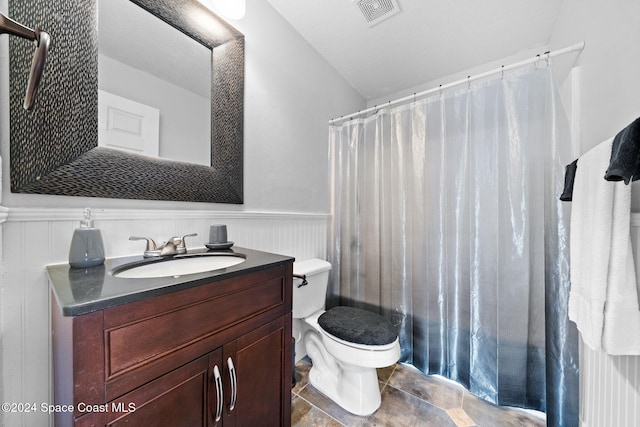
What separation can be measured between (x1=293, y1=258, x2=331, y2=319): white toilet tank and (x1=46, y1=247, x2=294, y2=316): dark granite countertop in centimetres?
65

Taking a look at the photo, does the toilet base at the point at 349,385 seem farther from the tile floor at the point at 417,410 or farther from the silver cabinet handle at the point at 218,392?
the silver cabinet handle at the point at 218,392

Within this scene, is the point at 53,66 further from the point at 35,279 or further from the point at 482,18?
the point at 482,18

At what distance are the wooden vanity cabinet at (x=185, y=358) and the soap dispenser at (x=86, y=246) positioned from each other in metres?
0.18

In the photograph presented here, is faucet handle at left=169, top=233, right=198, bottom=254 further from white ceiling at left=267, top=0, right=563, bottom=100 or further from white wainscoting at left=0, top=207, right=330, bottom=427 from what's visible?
white ceiling at left=267, top=0, right=563, bottom=100

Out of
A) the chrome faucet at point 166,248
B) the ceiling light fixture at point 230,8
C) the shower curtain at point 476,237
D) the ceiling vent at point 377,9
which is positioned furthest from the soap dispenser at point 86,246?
the ceiling vent at point 377,9

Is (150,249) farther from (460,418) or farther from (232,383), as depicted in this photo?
(460,418)

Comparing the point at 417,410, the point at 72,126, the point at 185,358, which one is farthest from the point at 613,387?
the point at 72,126

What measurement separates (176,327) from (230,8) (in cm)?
142

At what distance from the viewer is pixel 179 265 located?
3.11 ft

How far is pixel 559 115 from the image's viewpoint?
1146 millimetres

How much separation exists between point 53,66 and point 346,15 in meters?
1.48

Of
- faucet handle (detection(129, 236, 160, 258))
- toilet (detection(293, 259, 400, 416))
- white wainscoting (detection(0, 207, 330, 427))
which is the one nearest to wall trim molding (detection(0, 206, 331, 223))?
white wainscoting (detection(0, 207, 330, 427))

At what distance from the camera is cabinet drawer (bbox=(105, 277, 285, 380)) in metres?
0.51

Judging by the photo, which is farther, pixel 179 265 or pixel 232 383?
pixel 179 265
